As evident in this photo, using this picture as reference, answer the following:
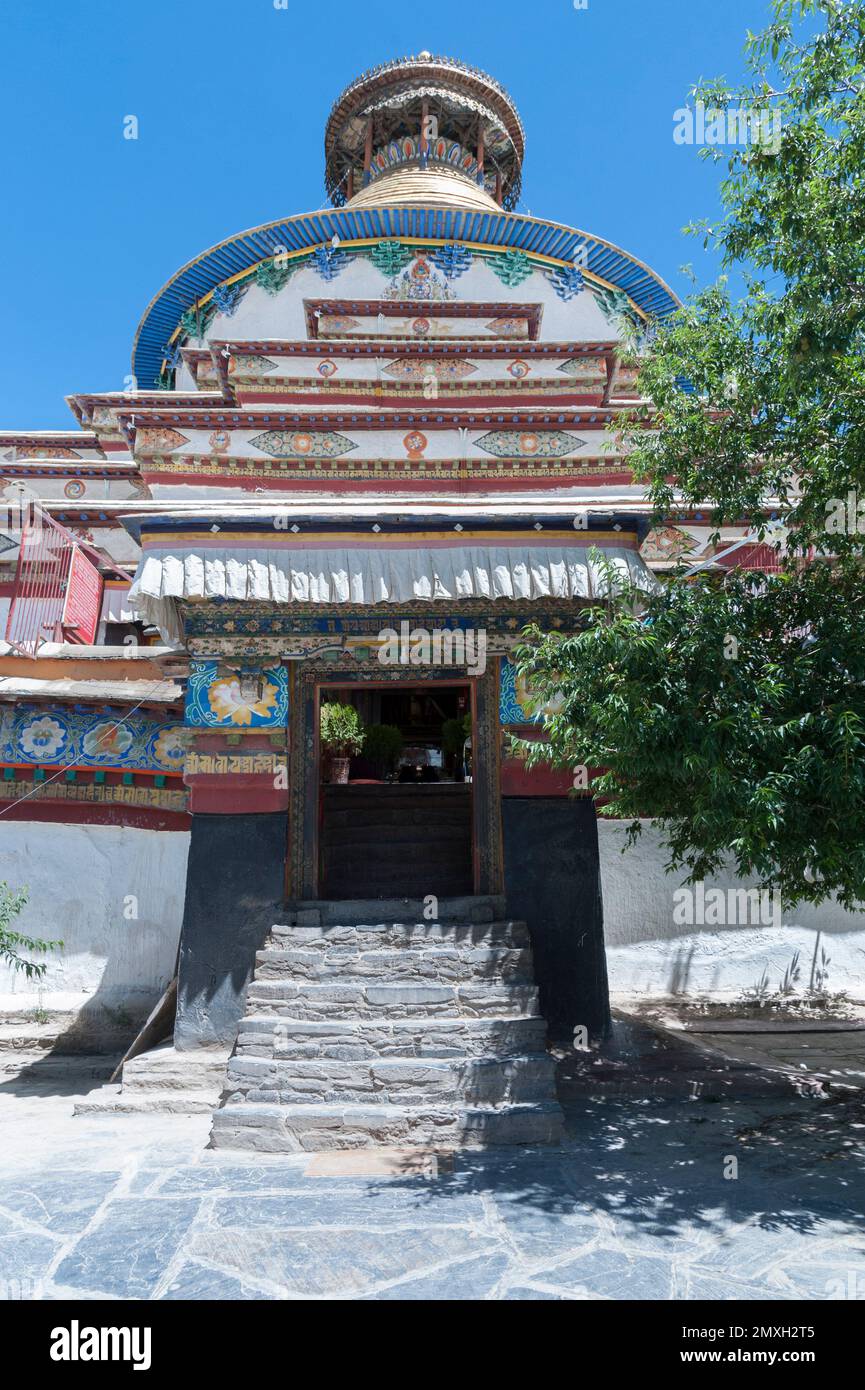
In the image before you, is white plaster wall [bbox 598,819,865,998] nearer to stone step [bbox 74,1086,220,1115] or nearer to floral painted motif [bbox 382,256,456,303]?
stone step [bbox 74,1086,220,1115]

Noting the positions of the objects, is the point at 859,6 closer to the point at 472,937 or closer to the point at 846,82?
the point at 846,82

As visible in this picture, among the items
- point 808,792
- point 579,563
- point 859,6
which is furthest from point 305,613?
point 859,6

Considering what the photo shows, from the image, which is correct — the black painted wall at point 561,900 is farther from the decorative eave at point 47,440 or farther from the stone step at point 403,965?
the decorative eave at point 47,440

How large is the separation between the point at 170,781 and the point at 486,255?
10166 mm

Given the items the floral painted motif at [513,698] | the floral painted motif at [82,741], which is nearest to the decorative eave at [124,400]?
the floral painted motif at [82,741]

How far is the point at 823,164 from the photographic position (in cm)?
473

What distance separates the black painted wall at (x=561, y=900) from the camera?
633 centimetres

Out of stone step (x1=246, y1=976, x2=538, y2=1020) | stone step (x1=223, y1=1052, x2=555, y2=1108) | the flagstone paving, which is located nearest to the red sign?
stone step (x1=246, y1=976, x2=538, y2=1020)

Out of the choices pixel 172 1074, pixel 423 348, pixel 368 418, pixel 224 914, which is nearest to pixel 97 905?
pixel 224 914

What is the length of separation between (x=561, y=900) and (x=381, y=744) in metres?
5.92

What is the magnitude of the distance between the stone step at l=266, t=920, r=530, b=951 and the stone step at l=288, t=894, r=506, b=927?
7.7 inches

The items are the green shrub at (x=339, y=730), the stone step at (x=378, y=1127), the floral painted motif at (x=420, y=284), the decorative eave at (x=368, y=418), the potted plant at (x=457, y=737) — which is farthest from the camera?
the floral painted motif at (x=420, y=284)
